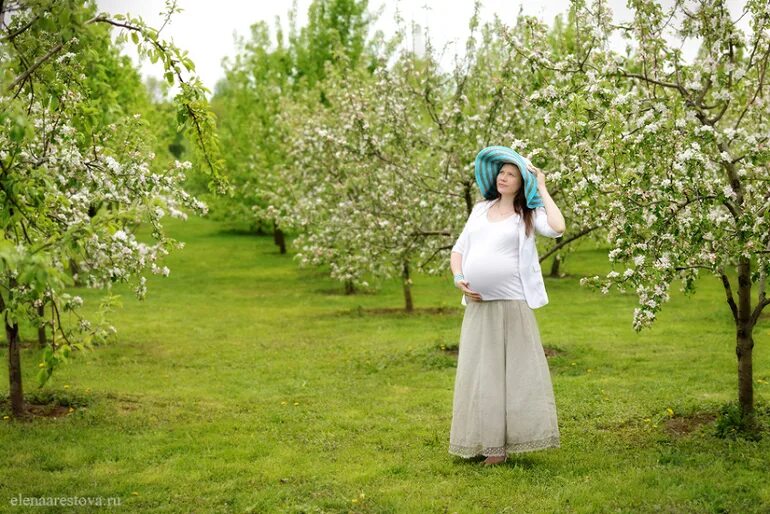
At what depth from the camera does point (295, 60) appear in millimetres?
36875

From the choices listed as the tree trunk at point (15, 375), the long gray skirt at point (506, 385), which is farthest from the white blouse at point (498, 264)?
the tree trunk at point (15, 375)

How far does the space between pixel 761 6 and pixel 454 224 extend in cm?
876

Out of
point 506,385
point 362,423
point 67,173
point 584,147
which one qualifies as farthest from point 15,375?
point 584,147

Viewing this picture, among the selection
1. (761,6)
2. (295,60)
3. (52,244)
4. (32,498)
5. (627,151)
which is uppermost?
(295,60)

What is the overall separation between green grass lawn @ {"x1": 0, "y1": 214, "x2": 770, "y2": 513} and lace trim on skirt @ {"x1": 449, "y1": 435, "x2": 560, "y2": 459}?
138mm

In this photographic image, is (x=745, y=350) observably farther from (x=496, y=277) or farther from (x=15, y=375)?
(x=15, y=375)

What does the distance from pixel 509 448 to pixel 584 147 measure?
8.90ft

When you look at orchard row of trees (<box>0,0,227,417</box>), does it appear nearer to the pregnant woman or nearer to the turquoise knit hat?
the turquoise knit hat

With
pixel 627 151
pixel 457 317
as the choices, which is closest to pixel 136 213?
pixel 627 151

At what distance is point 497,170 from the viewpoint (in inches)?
309

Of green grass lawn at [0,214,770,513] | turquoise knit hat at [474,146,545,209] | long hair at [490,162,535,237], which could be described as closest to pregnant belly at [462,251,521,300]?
long hair at [490,162,535,237]

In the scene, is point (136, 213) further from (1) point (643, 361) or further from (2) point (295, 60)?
(2) point (295, 60)

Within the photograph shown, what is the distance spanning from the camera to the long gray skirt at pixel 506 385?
7465 millimetres

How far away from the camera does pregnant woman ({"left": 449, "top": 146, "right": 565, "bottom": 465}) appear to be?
24.5 feet
